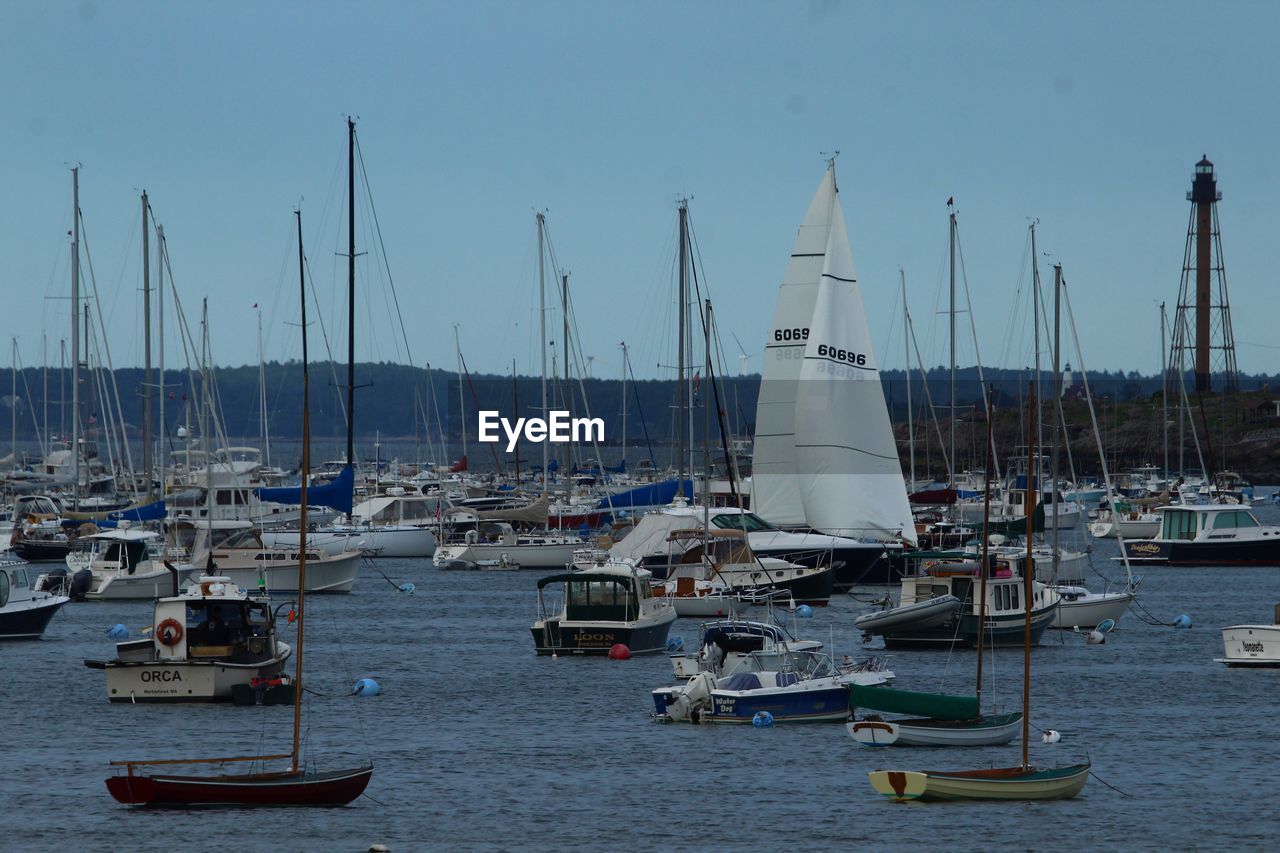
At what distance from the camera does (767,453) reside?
221 feet

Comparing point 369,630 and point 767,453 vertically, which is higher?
point 767,453

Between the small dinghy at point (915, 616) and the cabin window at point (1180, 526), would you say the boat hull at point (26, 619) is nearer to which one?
the small dinghy at point (915, 616)

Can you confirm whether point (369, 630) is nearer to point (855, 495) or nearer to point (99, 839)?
point (855, 495)

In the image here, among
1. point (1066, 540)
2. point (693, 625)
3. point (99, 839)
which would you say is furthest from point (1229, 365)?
point (99, 839)

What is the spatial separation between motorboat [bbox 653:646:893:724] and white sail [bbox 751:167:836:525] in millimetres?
28800

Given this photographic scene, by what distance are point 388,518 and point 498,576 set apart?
54.7ft

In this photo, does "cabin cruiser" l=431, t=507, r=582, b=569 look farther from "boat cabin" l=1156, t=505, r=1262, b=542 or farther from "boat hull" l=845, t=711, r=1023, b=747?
"boat hull" l=845, t=711, r=1023, b=747

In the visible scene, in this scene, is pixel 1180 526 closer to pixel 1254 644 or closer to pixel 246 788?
pixel 1254 644

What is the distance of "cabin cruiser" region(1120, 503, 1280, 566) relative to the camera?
265 feet

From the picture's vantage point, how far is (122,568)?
69.8 meters

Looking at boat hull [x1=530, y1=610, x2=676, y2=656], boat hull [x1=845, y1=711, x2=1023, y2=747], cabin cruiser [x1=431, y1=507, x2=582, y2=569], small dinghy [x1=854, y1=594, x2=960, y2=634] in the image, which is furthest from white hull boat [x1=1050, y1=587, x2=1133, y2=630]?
cabin cruiser [x1=431, y1=507, x2=582, y2=569]

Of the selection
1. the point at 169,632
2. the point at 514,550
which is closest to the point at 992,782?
the point at 169,632

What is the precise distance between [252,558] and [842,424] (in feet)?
70.8

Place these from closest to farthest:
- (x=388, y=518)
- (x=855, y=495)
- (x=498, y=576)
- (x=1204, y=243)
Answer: (x=855, y=495), (x=498, y=576), (x=388, y=518), (x=1204, y=243)
